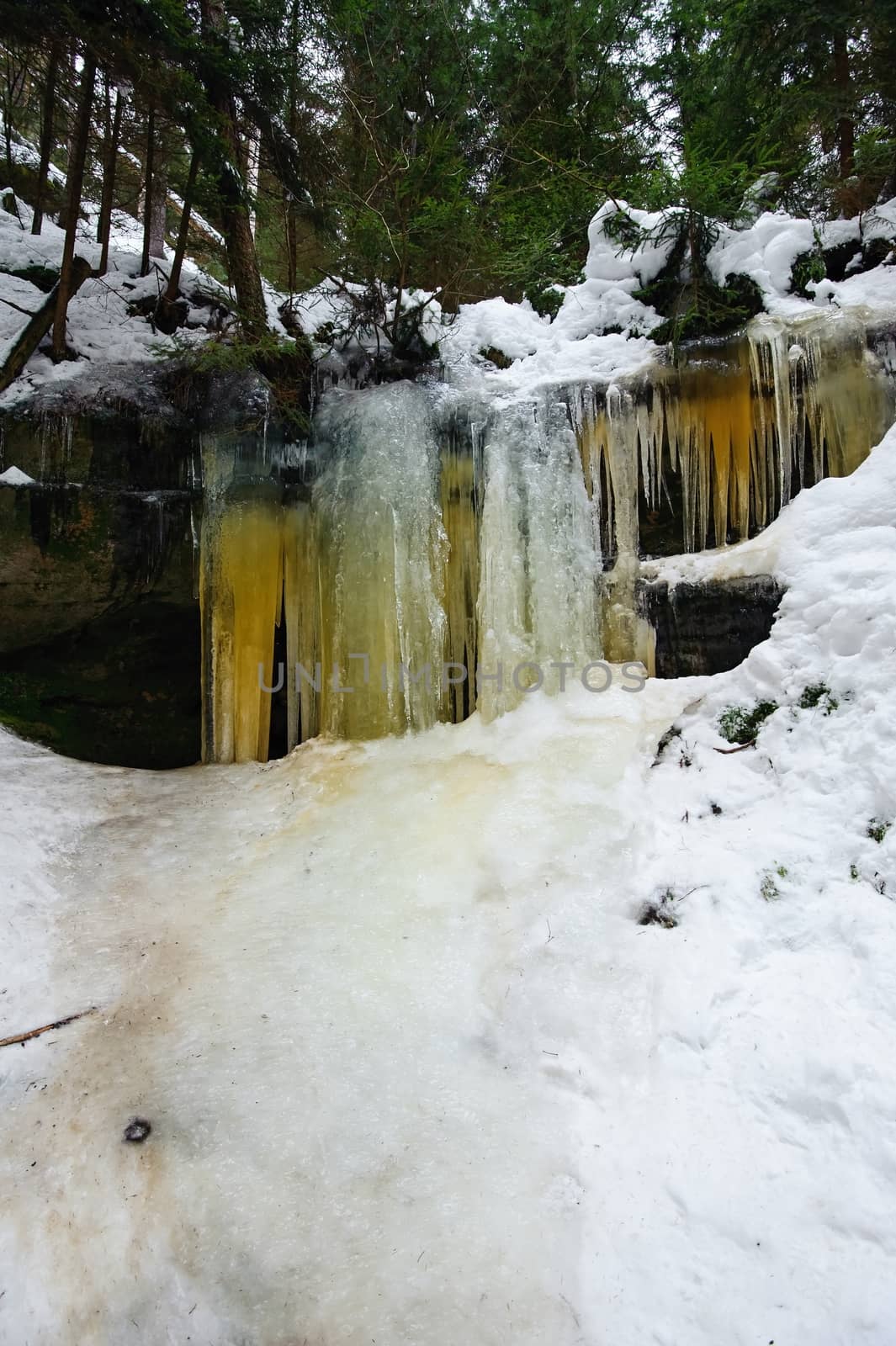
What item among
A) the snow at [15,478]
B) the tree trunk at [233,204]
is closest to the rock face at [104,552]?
the snow at [15,478]

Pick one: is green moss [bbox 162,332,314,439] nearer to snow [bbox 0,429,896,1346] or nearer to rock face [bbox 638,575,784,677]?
rock face [bbox 638,575,784,677]

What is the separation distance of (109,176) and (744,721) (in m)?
7.38

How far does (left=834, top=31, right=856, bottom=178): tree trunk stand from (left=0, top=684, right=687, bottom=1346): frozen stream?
18.7ft

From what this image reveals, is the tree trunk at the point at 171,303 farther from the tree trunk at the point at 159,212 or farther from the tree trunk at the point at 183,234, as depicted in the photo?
the tree trunk at the point at 159,212

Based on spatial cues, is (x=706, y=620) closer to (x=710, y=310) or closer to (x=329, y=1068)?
(x=710, y=310)

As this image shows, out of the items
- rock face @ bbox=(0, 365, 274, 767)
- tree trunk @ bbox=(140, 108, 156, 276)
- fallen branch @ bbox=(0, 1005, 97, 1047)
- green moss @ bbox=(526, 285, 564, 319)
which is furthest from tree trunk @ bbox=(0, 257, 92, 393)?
fallen branch @ bbox=(0, 1005, 97, 1047)

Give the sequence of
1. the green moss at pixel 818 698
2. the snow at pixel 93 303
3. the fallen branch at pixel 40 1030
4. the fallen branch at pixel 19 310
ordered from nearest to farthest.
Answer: the fallen branch at pixel 40 1030
the green moss at pixel 818 698
the fallen branch at pixel 19 310
the snow at pixel 93 303

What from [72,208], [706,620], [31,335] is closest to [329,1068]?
[706,620]

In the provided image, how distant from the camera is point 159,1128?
93.4 inches

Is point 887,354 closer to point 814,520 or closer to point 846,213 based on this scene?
point 814,520

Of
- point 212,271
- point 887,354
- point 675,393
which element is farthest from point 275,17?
point 887,354

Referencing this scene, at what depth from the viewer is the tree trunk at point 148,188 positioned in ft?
19.7

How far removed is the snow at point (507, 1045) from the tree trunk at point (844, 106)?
3767 mm

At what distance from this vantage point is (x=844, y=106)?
5.77m
